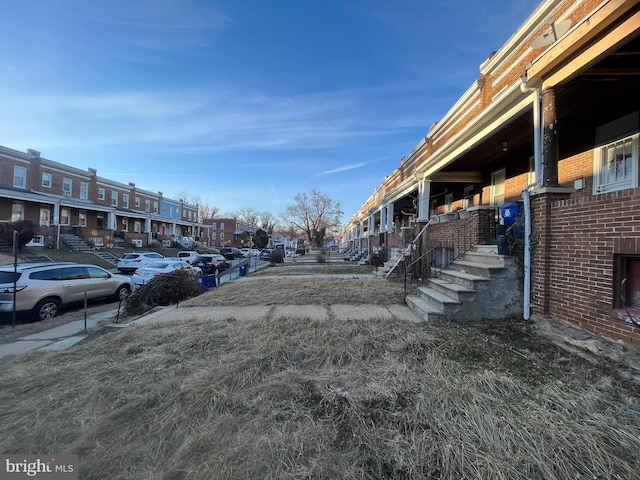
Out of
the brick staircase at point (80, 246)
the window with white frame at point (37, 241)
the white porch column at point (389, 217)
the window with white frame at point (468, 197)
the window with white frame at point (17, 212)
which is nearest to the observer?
the window with white frame at point (468, 197)

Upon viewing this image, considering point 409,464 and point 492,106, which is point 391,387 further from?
point 492,106

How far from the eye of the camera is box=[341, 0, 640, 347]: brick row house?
3.73 meters

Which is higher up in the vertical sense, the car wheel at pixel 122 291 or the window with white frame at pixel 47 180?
the window with white frame at pixel 47 180

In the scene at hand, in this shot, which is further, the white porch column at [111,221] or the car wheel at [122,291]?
the white porch column at [111,221]

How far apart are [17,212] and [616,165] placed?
34.0 metres

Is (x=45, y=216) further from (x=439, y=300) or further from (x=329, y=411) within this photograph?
(x=329, y=411)

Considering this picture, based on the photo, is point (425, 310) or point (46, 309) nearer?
point (425, 310)

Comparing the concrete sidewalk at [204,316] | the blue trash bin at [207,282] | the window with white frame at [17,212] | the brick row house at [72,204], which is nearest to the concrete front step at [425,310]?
the concrete sidewalk at [204,316]

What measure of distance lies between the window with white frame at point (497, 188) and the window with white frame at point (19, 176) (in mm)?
34766

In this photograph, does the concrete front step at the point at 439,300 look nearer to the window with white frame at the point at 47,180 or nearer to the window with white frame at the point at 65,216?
the window with white frame at the point at 65,216

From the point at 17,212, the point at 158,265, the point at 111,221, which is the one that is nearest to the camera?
the point at 158,265

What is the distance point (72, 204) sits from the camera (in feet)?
88.0
